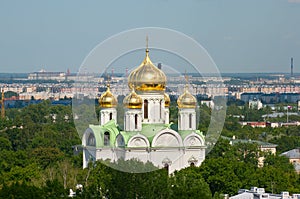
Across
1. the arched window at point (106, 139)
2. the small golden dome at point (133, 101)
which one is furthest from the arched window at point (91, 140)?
the small golden dome at point (133, 101)

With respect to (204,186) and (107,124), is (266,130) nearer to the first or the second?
(107,124)

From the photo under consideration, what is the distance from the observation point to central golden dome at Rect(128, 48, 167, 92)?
1085 inches

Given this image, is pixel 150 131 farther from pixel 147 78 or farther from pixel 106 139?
pixel 147 78

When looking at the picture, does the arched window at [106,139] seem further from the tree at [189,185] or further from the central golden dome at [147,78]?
the tree at [189,185]

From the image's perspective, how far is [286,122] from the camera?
6431 centimetres

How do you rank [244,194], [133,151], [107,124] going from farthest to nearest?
[107,124], [133,151], [244,194]

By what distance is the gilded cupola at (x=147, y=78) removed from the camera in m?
27.5

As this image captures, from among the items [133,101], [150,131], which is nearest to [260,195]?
[150,131]

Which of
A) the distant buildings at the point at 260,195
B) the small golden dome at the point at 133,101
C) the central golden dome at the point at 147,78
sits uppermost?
the central golden dome at the point at 147,78

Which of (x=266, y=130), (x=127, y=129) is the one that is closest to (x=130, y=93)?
(x=127, y=129)

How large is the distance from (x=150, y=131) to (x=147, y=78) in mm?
1424

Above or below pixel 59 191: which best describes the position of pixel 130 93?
above

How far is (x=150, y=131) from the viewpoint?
27.0 metres

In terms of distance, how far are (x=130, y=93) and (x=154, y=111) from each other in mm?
931
